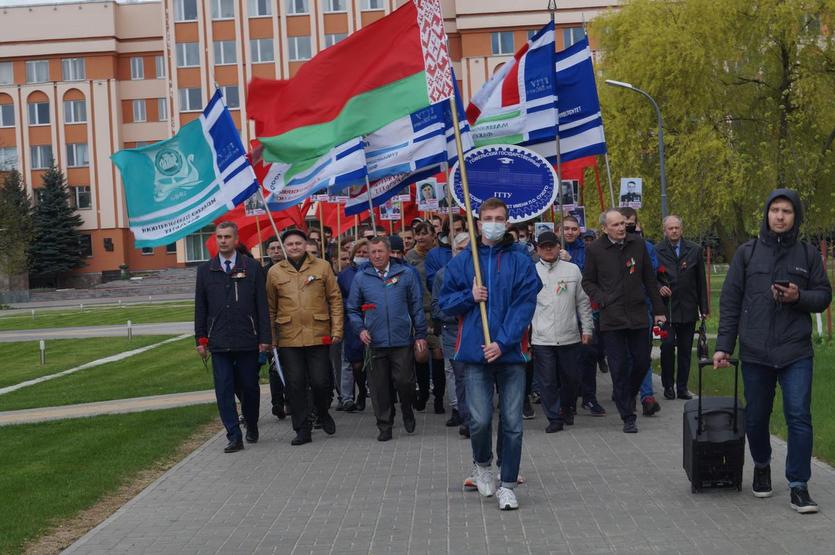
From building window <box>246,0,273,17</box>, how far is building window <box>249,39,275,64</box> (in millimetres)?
1649

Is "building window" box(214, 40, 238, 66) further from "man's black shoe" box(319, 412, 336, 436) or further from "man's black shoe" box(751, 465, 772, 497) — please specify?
"man's black shoe" box(751, 465, 772, 497)

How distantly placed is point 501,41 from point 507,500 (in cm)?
7452

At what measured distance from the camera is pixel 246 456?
1115 cm

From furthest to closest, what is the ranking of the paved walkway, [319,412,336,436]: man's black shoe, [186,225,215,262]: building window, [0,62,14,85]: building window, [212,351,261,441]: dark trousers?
[0,62,14,85]: building window → [186,225,215,262]: building window → [319,412,336,436]: man's black shoe → [212,351,261,441]: dark trousers → the paved walkway

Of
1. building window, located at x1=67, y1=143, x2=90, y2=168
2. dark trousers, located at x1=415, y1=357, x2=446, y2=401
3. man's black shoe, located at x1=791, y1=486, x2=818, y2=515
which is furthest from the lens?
building window, located at x1=67, y1=143, x2=90, y2=168

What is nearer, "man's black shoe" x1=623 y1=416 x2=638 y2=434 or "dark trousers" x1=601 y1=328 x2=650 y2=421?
"man's black shoe" x1=623 y1=416 x2=638 y2=434

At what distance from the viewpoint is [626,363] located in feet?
38.0

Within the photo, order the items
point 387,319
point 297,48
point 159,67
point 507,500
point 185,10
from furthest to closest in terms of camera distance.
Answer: point 159,67, point 297,48, point 185,10, point 387,319, point 507,500

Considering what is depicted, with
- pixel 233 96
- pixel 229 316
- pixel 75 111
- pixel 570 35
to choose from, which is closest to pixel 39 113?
pixel 75 111

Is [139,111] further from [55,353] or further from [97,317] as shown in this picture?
[55,353]

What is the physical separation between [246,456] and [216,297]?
1469 millimetres

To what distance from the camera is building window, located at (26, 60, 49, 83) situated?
82.9m

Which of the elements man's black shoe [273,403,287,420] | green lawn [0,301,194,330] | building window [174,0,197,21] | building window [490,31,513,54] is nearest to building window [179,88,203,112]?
building window [174,0,197,21]

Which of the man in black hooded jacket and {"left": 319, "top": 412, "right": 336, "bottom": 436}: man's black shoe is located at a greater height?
the man in black hooded jacket
